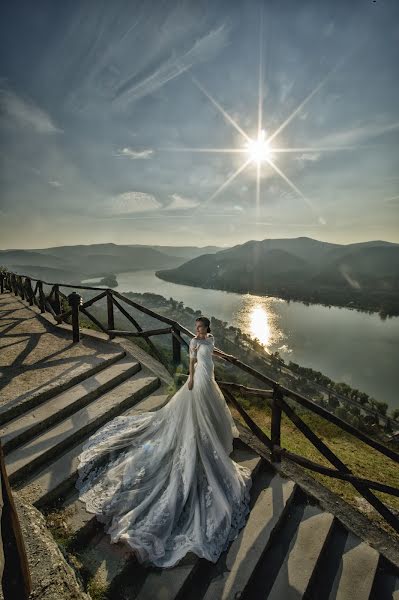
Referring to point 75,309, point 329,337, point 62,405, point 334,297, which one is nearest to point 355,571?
point 62,405

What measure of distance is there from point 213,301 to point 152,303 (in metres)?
27.8

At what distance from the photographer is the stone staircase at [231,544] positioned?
9.52ft

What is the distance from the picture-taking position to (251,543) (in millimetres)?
3270

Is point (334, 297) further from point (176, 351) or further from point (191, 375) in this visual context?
point (191, 375)

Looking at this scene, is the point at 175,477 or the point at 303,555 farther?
the point at 175,477

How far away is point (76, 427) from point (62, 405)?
24.0 inches

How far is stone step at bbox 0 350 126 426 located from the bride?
141 cm

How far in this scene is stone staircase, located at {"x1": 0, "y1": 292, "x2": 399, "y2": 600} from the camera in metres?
2.90

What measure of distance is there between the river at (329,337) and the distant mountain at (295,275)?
60.4 feet

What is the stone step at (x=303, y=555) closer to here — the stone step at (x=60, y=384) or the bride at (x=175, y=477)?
the bride at (x=175, y=477)

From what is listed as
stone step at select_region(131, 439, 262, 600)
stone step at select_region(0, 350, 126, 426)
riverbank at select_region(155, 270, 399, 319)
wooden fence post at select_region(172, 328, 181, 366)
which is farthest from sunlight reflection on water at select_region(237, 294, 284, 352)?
stone step at select_region(131, 439, 262, 600)

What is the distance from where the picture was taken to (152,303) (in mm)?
79062

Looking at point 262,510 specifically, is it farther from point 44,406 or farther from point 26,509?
point 44,406

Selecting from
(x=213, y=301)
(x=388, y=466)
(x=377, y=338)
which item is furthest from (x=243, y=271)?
(x=388, y=466)
